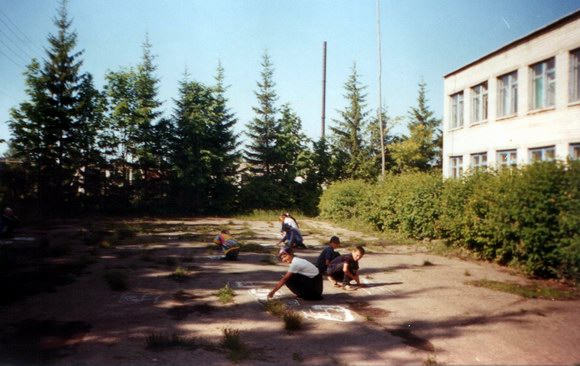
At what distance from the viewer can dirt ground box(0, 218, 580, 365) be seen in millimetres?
5277

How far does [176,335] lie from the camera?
5.77 meters

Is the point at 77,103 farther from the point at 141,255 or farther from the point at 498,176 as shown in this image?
the point at 498,176

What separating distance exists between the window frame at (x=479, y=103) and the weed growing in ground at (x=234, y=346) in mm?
22124

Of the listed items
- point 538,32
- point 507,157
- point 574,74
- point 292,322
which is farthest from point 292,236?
point 538,32

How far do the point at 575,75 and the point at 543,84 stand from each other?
2.02 meters

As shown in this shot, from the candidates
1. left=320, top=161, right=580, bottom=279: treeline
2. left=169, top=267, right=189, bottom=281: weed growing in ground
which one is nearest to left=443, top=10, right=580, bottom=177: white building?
left=320, top=161, right=580, bottom=279: treeline

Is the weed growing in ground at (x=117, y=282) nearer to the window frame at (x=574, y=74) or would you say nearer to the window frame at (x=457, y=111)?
the window frame at (x=574, y=74)

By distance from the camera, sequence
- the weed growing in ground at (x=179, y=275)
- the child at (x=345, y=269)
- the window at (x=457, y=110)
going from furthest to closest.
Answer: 1. the window at (x=457, y=110)
2. the weed growing in ground at (x=179, y=275)
3. the child at (x=345, y=269)

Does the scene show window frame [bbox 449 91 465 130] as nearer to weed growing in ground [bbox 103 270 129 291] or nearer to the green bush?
the green bush

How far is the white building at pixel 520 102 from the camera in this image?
17234 millimetres

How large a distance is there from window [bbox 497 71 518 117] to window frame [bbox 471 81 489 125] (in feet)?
3.68

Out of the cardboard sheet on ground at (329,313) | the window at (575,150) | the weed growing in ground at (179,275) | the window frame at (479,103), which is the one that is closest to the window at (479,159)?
the window frame at (479,103)

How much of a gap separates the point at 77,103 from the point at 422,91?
43.9 m

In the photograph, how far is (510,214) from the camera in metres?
10.8
